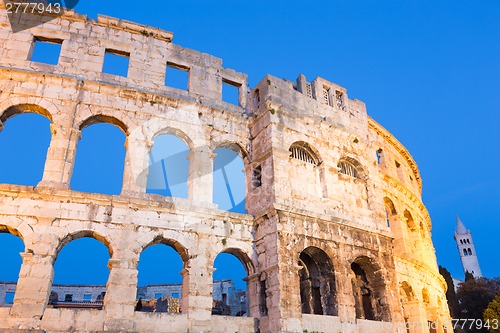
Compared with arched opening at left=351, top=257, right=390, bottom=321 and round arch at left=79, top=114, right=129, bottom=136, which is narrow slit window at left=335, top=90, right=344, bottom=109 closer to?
arched opening at left=351, top=257, right=390, bottom=321

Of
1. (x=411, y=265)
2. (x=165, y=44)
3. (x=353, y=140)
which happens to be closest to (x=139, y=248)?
(x=165, y=44)

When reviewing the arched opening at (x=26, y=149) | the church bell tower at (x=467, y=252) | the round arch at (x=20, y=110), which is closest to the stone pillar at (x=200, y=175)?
the round arch at (x=20, y=110)

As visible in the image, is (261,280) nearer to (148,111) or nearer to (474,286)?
(148,111)

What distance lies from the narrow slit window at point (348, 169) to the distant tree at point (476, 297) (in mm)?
22434

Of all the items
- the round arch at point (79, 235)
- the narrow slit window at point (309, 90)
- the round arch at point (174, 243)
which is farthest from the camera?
the narrow slit window at point (309, 90)

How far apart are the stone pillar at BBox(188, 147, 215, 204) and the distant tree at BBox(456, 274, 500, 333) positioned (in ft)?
91.3

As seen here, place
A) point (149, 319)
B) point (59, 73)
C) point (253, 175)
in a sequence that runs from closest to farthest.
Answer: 1. point (149, 319)
2. point (59, 73)
3. point (253, 175)

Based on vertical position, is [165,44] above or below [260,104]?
above

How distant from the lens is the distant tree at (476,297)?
3116 centimetres

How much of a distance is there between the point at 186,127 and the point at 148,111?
4.37 ft

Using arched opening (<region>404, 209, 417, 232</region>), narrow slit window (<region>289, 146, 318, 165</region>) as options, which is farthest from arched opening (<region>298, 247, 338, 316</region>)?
arched opening (<region>404, 209, 417, 232</region>)

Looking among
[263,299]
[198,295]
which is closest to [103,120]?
[198,295]

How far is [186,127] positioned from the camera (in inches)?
531

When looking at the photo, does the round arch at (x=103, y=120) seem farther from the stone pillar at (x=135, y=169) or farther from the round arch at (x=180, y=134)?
the round arch at (x=180, y=134)
